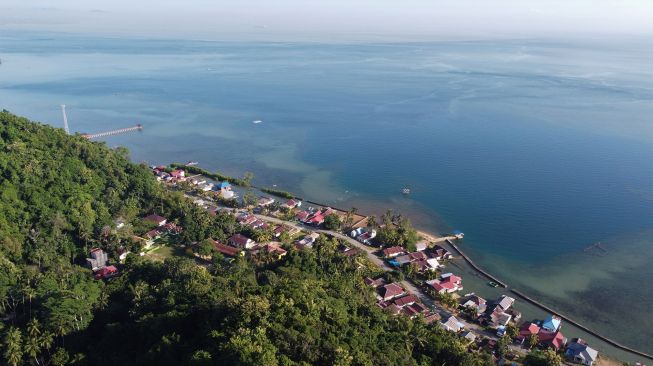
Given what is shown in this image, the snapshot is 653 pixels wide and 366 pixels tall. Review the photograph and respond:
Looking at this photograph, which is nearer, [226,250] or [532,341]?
[532,341]

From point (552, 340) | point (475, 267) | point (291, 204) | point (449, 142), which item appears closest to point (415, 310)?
point (552, 340)

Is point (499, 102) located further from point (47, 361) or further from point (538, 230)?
point (47, 361)

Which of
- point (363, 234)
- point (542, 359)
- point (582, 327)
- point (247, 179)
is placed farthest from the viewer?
point (247, 179)

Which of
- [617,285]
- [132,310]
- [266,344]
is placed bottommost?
[617,285]

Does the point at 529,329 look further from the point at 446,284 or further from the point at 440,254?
the point at 440,254

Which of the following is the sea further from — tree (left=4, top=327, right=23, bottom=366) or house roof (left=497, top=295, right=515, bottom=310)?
tree (left=4, top=327, right=23, bottom=366)

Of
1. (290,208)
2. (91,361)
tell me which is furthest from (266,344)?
(290,208)

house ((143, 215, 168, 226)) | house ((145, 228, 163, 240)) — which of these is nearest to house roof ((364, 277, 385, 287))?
house ((145, 228, 163, 240))
